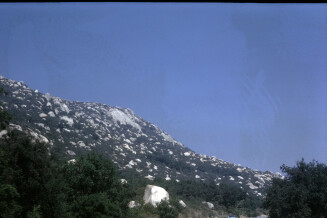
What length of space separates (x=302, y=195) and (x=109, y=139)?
68.5 metres

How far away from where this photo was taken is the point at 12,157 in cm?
2202

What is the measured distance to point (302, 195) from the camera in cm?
3853

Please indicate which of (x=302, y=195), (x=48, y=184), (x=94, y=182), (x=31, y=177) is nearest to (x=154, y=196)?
(x=94, y=182)

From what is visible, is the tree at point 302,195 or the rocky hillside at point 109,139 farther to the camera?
the rocky hillside at point 109,139

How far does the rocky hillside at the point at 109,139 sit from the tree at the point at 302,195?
40437 millimetres

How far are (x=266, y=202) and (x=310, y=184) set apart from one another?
7554 millimetres

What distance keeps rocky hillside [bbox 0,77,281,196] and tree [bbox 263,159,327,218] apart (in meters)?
40.4

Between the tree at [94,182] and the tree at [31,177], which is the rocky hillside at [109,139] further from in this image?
the tree at [31,177]

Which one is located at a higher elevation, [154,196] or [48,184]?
[154,196]

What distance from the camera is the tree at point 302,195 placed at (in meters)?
38.0

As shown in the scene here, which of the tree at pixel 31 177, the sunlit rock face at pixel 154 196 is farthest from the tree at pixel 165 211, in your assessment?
the tree at pixel 31 177

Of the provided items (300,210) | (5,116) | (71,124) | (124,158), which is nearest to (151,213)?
(300,210)

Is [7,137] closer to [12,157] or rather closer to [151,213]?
[12,157]

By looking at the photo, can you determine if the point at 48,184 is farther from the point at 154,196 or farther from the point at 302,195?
the point at 302,195
